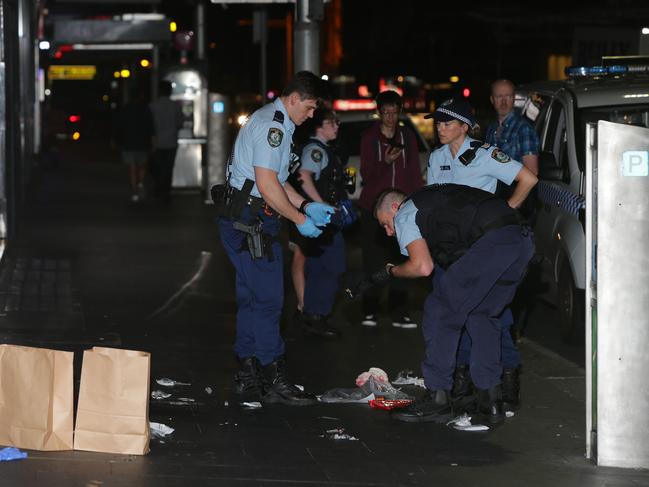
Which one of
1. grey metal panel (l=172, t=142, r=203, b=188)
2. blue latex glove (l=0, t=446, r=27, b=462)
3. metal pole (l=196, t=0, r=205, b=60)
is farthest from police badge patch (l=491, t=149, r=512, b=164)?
metal pole (l=196, t=0, r=205, b=60)

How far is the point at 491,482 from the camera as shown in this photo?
6.21 metres

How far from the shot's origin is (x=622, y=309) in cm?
637

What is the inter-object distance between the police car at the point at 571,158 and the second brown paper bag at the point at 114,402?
4058 millimetres

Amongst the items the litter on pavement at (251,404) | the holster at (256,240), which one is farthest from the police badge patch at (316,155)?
the litter on pavement at (251,404)

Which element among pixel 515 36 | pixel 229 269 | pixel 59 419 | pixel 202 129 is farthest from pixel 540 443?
pixel 515 36

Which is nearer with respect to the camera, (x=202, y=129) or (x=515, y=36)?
(x=202, y=129)

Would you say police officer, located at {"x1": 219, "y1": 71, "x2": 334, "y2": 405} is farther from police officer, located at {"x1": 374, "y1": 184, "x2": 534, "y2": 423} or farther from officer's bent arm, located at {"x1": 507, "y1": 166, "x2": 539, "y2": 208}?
officer's bent arm, located at {"x1": 507, "y1": 166, "x2": 539, "y2": 208}

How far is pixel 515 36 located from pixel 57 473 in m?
28.3

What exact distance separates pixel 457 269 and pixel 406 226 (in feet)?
1.34

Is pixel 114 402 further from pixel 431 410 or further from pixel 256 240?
pixel 431 410

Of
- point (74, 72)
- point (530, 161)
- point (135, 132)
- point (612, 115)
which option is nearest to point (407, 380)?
point (530, 161)

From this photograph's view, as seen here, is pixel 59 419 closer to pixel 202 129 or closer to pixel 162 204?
pixel 162 204

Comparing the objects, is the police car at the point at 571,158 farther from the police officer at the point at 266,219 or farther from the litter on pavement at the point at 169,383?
the litter on pavement at the point at 169,383

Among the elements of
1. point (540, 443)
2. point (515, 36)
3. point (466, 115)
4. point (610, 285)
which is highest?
point (515, 36)
